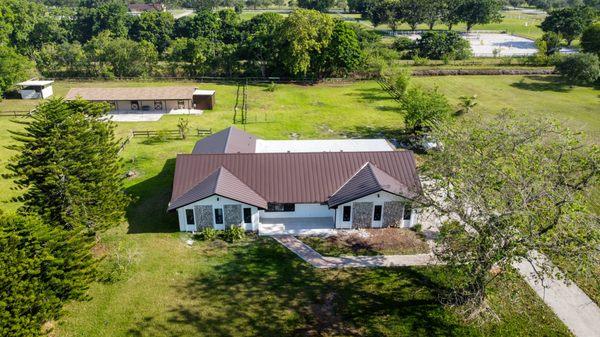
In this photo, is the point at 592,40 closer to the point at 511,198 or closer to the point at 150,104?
the point at 511,198

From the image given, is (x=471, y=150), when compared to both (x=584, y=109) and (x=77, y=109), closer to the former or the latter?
(x=77, y=109)

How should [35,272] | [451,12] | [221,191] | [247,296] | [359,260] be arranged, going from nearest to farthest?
1. [35,272]
2. [247,296]
3. [359,260]
4. [221,191]
5. [451,12]

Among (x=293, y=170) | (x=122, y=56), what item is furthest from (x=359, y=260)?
(x=122, y=56)

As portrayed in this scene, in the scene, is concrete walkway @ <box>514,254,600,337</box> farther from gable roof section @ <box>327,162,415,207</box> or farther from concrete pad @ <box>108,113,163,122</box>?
concrete pad @ <box>108,113,163,122</box>

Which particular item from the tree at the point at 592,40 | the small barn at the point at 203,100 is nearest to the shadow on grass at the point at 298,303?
the small barn at the point at 203,100

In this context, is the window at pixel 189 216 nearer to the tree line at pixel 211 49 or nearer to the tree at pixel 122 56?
the tree line at pixel 211 49

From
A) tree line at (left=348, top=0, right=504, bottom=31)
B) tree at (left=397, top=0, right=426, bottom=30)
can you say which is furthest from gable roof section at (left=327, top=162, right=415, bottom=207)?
tree at (left=397, top=0, right=426, bottom=30)
